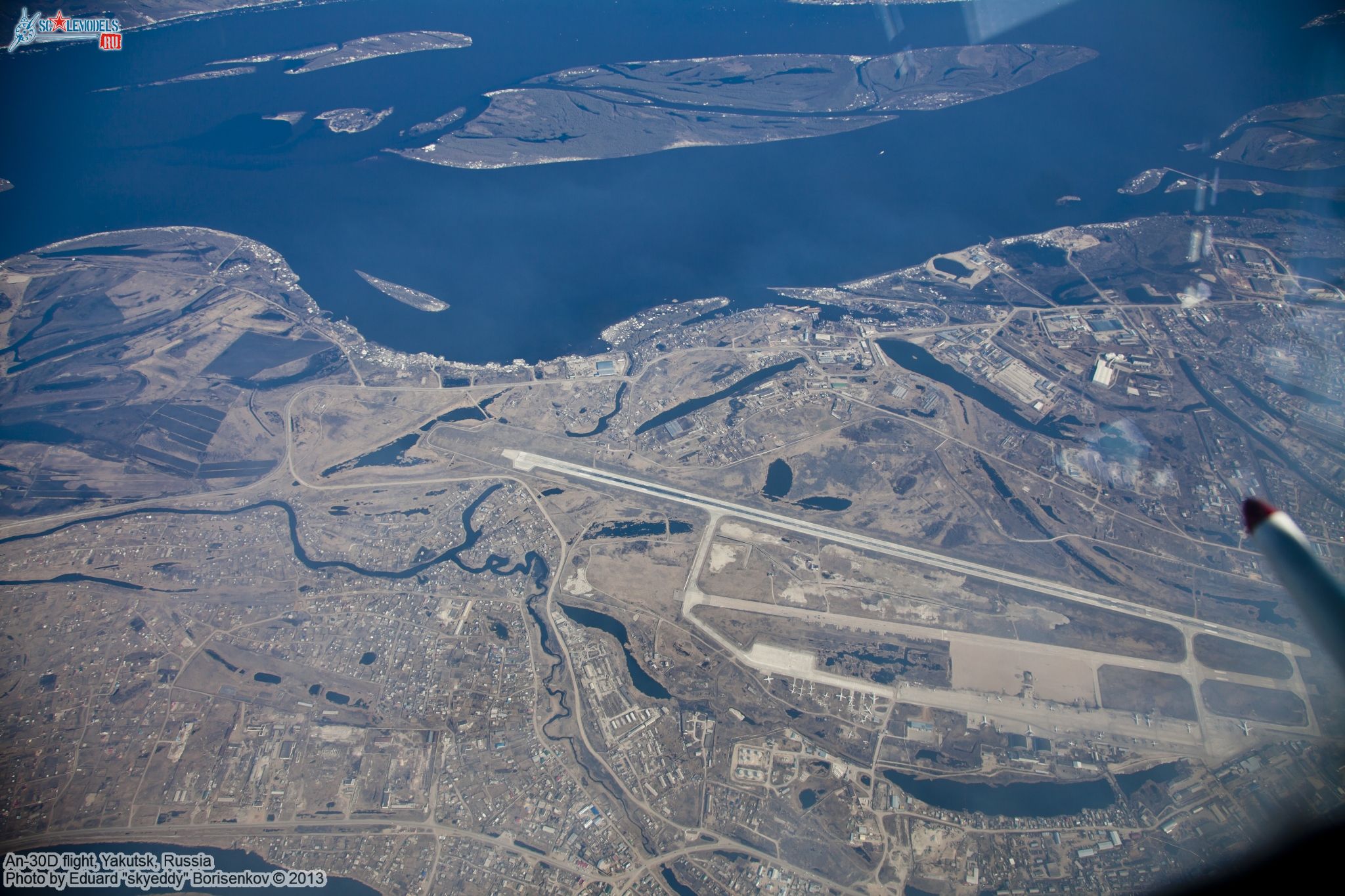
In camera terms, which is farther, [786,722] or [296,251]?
[296,251]

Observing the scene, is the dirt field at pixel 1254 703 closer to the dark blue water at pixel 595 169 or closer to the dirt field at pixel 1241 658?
the dirt field at pixel 1241 658

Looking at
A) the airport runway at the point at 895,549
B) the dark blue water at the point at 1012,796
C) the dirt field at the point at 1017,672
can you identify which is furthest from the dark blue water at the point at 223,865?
the dirt field at the point at 1017,672

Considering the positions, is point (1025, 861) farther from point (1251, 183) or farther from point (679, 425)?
point (1251, 183)

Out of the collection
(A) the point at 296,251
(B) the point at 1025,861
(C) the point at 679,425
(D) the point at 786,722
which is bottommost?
(B) the point at 1025,861

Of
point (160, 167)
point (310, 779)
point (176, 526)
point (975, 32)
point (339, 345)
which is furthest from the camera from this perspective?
point (975, 32)

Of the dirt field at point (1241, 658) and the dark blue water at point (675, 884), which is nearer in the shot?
the dark blue water at point (675, 884)

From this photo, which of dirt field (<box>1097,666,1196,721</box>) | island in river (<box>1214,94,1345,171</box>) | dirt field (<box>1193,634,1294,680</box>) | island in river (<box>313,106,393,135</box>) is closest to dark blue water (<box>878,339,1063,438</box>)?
dirt field (<box>1193,634,1294,680</box>)

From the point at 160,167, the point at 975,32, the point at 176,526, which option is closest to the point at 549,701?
the point at 176,526

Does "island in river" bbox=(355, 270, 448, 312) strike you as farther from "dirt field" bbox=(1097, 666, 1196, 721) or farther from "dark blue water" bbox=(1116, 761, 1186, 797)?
"dark blue water" bbox=(1116, 761, 1186, 797)
